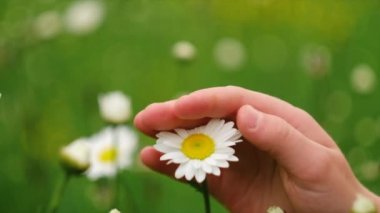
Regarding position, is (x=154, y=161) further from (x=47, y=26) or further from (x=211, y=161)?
(x=47, y=26)

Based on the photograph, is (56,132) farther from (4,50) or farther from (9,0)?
(9,0)

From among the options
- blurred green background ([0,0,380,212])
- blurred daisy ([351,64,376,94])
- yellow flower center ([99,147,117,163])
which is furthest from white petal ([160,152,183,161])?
blurred daisy ([351,64,376,94])

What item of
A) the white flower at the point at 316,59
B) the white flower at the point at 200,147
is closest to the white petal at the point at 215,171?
the white flower at the point at 200,147

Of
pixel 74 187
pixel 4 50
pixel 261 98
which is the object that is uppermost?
pixel 261 98

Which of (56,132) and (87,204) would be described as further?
(56,132)

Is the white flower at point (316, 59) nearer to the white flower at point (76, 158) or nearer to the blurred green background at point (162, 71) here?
the blurred green background at point (162, 71)

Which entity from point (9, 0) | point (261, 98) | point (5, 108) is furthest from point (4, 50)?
point (261, 98)

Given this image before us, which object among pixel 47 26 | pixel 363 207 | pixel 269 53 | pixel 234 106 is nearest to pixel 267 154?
pixel 234 106

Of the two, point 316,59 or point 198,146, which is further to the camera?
point 316,59
